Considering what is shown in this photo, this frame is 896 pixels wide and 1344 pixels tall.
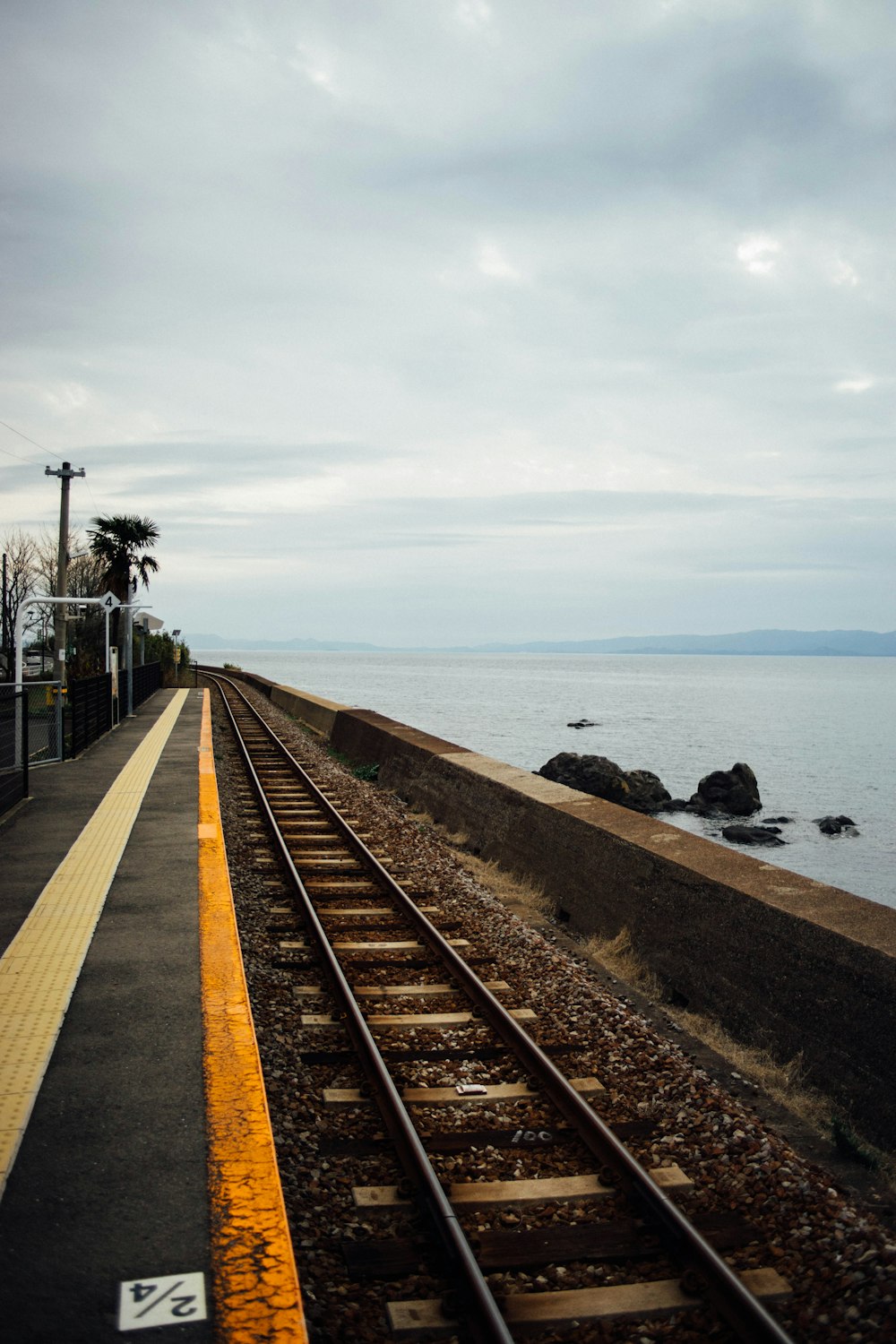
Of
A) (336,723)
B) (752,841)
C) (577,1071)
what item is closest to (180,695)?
(336,723)

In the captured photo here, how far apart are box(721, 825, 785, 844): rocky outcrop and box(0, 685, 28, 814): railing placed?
17942 mm

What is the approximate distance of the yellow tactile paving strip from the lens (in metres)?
4.06

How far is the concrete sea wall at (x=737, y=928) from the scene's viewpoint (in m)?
5.57

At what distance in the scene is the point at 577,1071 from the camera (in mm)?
5395

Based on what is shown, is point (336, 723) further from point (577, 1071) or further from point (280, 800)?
point (577, 1071)

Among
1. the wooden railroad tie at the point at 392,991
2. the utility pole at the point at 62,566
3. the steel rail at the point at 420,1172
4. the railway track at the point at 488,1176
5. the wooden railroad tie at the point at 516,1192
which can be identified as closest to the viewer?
the steel rail at the point at 420,1172

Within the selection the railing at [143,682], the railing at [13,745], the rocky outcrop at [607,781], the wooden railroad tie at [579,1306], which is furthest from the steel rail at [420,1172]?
the railing at [143,682]

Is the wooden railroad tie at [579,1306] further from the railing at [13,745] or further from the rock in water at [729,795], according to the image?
the rock in water at [729,795]

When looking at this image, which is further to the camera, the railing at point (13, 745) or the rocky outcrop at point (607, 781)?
the rocky outcrop at point (607, 781)

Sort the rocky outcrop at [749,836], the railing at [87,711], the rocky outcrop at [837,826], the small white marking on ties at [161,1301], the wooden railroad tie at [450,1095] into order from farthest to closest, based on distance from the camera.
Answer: the rocky outcrop at [837,826]
the rocky outcrop at [749,836]
the railing at [87,711]
the wooden railroad tie at [450,1095]
the small white marking on ties at [161,1301]

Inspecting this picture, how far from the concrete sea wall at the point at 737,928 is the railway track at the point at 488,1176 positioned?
1.53 m

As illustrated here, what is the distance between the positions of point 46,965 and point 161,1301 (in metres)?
3.24

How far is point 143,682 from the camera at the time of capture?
34469 millimetres

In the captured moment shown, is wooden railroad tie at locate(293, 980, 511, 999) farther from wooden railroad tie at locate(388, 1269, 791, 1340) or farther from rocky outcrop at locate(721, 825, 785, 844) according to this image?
rocky outcrop at locate(721, 825, 785, 844)
